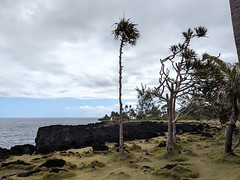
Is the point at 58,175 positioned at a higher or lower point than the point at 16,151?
lower

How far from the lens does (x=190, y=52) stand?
1908cm

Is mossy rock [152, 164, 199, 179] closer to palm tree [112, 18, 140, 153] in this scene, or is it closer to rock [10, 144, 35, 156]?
palm tree [112, 18, 140, 153]

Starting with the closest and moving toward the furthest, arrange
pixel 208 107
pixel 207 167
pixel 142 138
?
pixel 207 167 → pixel 208 107 → pixel 142 138

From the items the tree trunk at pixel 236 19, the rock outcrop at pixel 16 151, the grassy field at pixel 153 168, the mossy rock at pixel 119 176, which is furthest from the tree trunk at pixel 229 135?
the rock outcrop at pixel 16 151

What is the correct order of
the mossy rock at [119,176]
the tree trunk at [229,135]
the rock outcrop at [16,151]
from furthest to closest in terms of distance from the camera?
1. the rock outcrop at [16,151]
2. the tree trunk at [229,135]
3. the mossy rock at [119,176]

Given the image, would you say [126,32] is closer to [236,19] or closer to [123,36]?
[123,36]

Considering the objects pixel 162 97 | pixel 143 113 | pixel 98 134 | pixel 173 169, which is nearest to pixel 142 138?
pixel 98 134

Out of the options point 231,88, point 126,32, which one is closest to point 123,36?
point 126,32

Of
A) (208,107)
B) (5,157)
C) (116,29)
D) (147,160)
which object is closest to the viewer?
(147,160)

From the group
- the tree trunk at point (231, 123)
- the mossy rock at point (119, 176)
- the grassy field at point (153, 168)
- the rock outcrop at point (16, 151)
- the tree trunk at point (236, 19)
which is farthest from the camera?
the rock outcrop at point (16, 151)

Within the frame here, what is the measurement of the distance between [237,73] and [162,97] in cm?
654

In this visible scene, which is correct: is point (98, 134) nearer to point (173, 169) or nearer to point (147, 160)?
point (147, 160)

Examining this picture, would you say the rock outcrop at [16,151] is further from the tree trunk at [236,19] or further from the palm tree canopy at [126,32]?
the tree trunk at [236,19]

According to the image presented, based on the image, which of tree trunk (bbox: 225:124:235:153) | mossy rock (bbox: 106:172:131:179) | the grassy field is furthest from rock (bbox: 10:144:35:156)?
tree trunk (bbox: 225:124:235:153)
